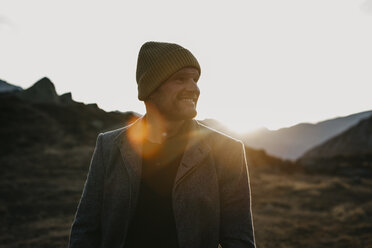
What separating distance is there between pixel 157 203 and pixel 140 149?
1.29ft

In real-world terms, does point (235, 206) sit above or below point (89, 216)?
above

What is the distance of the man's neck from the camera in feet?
6.87

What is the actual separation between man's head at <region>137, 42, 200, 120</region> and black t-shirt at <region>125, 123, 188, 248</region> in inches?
10.2

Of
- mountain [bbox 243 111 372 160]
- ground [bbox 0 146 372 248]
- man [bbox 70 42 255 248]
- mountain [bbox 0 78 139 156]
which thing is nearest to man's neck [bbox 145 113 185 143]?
man [bbox 70 42 255 248]

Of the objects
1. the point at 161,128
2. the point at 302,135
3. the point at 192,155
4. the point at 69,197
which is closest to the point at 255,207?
the point at 69,197

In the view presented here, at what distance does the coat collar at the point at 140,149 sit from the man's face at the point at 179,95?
16 cm

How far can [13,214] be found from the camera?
8.48 meters

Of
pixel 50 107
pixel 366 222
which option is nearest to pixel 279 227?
pixel 366 222

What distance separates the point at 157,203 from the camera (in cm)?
191

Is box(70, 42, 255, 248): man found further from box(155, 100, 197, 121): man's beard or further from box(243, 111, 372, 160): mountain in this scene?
box(243, 111, 372, 160): mountain

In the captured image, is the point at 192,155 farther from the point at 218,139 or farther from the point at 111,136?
the point at 111,136

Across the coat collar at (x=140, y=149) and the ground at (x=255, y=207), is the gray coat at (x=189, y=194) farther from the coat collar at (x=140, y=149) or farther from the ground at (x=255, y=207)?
the ground at (x=255, y=207)

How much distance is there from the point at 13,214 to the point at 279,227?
7.52 meters

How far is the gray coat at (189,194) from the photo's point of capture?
1.78 meters
